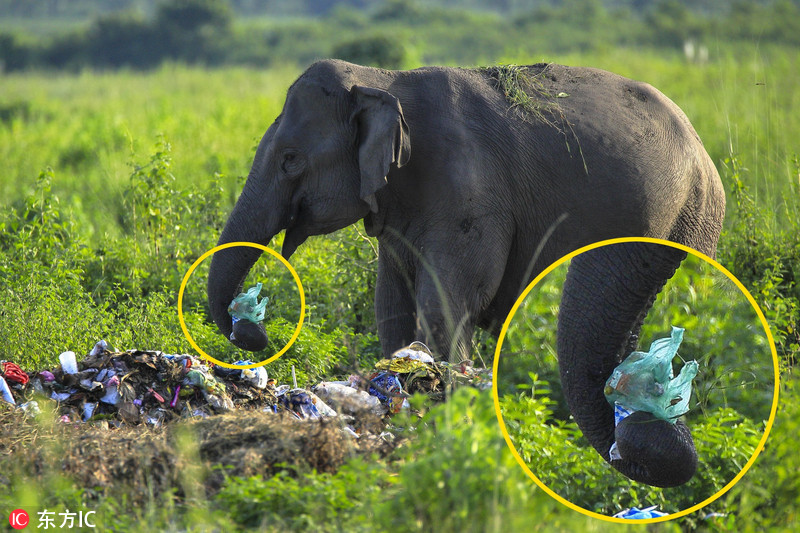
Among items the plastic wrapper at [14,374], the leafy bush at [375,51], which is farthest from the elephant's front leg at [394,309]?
the leafy bush at [375,51]

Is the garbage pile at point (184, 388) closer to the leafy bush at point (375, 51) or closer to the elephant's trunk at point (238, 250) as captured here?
the elephant's trunk at point (238, 250)

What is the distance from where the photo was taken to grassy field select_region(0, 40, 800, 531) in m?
3.97

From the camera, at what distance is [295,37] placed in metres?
36.9

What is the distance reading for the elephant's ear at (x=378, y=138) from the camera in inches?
228

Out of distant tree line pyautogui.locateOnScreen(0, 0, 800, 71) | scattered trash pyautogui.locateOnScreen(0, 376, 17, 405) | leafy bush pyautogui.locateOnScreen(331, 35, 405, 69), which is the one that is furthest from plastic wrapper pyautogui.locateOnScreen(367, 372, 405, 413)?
distant tree line pyautogui.locateOnScreen(0, 0, 800, 71)

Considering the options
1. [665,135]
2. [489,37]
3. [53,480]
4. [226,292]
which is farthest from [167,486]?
[489,37]

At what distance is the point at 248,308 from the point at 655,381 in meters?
2.95

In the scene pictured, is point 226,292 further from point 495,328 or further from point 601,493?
point 601,493

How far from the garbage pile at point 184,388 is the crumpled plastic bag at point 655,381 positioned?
4.63 feet

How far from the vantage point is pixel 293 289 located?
25.2 ft

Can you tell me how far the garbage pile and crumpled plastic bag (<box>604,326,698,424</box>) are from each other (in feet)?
4.63

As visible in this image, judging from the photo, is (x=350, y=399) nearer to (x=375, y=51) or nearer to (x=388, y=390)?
(x=388, y=390)

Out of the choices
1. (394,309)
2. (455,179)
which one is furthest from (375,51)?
(455,179)

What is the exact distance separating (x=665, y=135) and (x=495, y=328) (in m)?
1.52
